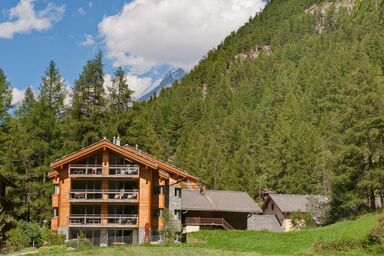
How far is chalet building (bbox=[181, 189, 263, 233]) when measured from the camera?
60.2 meters

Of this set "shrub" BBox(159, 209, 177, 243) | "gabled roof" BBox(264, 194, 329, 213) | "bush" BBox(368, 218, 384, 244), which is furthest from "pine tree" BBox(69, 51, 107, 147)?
"bush" BBox(368, 218, 384, 244)

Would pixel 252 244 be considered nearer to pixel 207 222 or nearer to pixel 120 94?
pixel 207 222

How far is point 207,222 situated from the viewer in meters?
60.6

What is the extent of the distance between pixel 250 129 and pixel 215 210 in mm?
65789

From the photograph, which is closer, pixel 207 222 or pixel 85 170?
pixel 85 170

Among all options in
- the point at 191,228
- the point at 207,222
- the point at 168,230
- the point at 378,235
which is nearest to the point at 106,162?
the point at 168,230

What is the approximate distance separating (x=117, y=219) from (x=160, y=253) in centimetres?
1991

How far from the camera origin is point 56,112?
61938mm

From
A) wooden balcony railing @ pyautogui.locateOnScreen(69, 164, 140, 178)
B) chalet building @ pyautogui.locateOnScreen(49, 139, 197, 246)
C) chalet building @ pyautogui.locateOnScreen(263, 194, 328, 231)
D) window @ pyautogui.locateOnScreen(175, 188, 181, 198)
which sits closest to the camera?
chalet building @ pyautogui.locateOnScreen(49, 139, 197, 246)

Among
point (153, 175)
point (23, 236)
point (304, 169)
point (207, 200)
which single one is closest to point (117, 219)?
point (153, 175)

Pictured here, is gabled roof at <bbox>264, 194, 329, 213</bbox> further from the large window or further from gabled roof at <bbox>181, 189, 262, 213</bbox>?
the large window

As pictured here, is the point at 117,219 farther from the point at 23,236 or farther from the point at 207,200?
the point at 207,200

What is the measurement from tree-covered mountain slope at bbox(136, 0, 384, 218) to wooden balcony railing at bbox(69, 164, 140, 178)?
20.1 metres

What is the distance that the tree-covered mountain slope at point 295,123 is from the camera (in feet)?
170
